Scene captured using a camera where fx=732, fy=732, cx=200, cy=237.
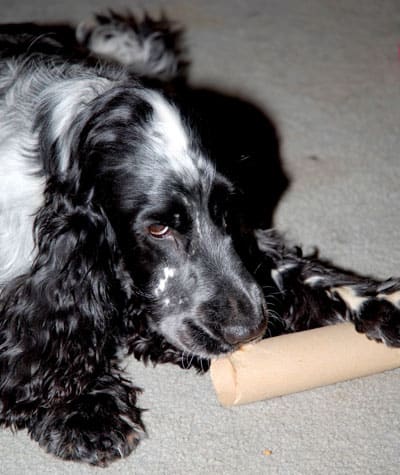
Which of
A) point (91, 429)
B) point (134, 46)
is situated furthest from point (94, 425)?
point (134, 46)

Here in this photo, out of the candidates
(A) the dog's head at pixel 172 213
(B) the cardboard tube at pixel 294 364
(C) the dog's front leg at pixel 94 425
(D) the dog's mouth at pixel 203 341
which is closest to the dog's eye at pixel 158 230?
(A) the dog's head at pixel 172 213

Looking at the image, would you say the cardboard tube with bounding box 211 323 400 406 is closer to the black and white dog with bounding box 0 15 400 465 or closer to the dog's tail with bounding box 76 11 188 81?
the black and white dog with bounding box 0 15 400 465

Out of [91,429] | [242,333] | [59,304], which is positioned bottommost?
[91,429]

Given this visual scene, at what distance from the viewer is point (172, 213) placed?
201cm

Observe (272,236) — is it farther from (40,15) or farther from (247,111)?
(40,15)

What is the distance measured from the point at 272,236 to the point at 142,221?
83cm

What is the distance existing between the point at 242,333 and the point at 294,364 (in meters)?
0.21

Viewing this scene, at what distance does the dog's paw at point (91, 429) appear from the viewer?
213 centimetres

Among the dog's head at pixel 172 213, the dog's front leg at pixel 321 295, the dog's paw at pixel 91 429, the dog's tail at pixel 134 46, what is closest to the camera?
the dog's head at pixel 172 213

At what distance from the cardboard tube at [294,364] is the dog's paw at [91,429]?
0.29m

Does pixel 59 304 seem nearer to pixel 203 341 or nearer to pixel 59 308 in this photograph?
pixel 59 308

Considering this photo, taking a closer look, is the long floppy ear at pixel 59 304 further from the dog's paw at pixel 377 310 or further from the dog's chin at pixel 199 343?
the dog's paw at pixel 377 310

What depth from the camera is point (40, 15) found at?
4.48 m

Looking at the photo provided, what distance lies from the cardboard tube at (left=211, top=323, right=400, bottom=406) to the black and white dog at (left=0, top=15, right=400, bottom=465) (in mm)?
64
